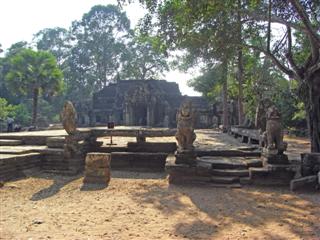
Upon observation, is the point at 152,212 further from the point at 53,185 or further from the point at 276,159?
the point at 276,159

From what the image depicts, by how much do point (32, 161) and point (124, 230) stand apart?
18.2 feet

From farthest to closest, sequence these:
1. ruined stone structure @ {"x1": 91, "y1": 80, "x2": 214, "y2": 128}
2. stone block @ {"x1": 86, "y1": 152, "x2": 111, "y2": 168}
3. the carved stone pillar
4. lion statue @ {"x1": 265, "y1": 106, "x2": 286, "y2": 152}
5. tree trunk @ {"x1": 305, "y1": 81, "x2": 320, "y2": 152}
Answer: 1. the carved stone pillar
2. ruined stone structure @ {"x1": 91, "y1": 80, "x2": 214, "y2": 128}
3. tree trunk @ {"x1": 305, "y1": 81, "x2": 320, "y2": 152}
4. lion statue @ {"x1": 265, "y1": 106, "x2": 286, "y2": 152}
5. stone block @ {"x1": 86, "y1": 152, "x2": 111, "y2": 168}

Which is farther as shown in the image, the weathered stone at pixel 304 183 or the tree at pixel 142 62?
the tree at pixel 142 62

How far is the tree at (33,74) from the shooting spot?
92.8ft

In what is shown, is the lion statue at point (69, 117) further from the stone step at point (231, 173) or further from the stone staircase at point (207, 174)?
the stone step at point (231, 173)

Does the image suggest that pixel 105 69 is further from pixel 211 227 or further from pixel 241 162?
pixel 211 227

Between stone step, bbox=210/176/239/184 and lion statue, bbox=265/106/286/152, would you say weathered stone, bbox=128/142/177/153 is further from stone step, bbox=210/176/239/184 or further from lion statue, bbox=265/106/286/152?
lion statue, bbox=265/106/286/152

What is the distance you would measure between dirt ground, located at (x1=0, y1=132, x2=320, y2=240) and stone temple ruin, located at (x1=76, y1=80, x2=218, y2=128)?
28733 mm

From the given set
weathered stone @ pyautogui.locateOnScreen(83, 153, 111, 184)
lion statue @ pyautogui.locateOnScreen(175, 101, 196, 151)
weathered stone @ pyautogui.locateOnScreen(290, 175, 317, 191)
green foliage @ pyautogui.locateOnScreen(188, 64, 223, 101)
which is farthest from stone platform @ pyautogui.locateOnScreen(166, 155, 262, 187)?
green foliage @ pyautogui.locateOnScreen(188, 64, 223, 101)

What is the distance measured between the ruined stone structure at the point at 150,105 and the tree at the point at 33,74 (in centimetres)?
1027

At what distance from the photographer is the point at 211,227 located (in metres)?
5.27

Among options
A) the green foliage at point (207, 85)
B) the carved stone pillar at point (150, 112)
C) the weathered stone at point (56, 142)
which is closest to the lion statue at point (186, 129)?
the weathered stone at point (56, 142)

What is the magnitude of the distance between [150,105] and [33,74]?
13.3m

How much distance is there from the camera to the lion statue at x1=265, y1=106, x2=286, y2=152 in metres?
8.85
